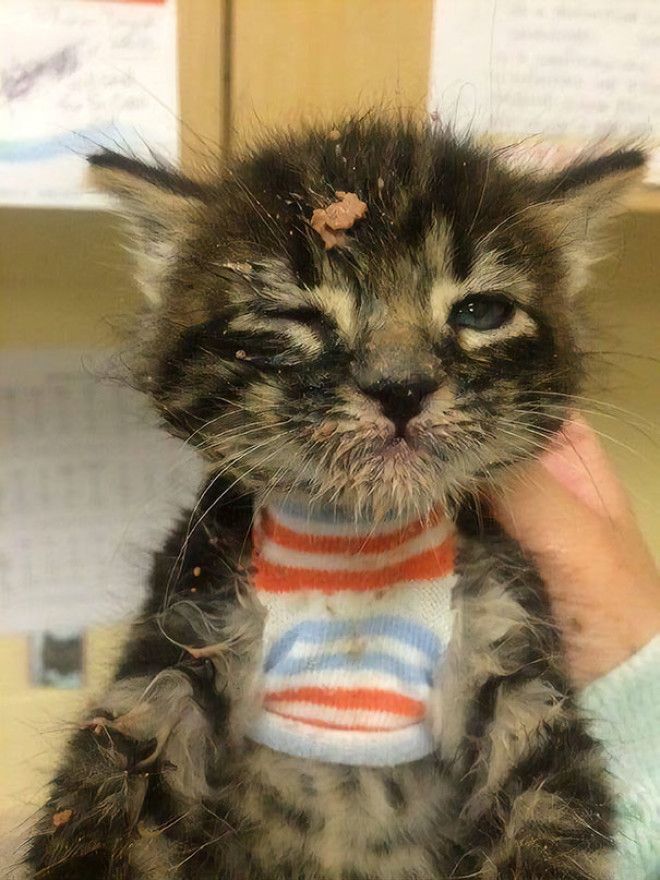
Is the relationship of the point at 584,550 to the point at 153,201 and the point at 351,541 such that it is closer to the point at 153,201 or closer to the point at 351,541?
the point at 351,541

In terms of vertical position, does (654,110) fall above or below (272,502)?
above

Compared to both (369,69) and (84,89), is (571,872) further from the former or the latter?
(84,89)

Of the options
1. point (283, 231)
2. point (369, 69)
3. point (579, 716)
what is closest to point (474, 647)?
point (579, 716)

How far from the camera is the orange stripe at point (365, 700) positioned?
0.63 metres

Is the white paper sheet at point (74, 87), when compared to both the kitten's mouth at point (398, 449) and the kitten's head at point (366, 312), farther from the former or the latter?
the kitten's mouth at point (398, 449)

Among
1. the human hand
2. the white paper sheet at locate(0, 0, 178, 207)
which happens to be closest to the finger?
the human hand

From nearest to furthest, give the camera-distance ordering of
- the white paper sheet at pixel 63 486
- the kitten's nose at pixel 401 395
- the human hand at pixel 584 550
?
the kitten's nose at pixel 401 395, the human hand at pixel 584 550, the white paper sheet at pixel 63 486

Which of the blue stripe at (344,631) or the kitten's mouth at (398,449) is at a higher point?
the kitten's mouth at (398,449)

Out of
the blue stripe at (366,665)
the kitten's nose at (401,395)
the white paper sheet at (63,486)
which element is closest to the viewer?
the kitten's nose at (401,395)

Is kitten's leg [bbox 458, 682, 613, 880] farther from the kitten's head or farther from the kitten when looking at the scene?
the kitten's head

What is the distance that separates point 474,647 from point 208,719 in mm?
234

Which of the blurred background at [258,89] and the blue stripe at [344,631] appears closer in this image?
the blue stripe at [344,631]

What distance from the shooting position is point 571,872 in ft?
1.83

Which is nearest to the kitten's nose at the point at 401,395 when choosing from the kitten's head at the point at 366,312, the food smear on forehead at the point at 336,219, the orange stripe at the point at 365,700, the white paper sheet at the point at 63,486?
the kitten's head at the point at 366,312
